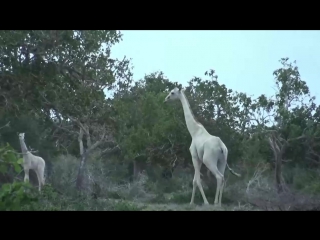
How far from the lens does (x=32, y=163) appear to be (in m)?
4.53

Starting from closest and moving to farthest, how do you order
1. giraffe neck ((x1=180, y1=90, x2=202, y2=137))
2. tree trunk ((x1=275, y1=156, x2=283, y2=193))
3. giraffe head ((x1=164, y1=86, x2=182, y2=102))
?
tree trunk ((x1=275, y1=156, x2=283, y2=193)), giraffe neck ((x1=180, y1=90, x2=202, y2=137)), giraffe head ((x1=164, y1=86, x2=182, y2=102))

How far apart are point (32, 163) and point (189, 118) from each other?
1.42 m

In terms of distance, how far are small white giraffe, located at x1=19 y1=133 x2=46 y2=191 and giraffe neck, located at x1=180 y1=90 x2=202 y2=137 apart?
51.9 inches

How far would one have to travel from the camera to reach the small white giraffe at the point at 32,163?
4477mm

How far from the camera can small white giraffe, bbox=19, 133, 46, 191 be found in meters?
4.48

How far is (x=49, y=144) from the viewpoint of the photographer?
15.7 ft

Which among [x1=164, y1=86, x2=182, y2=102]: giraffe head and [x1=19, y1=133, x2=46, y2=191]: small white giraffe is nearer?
[x1=19, y1=133, x2=46, y2=191]: small white giraffe

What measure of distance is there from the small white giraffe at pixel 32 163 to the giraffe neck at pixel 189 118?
1319 mm

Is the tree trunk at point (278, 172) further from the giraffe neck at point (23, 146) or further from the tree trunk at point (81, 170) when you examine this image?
the giraffe neck at point (23, 146)

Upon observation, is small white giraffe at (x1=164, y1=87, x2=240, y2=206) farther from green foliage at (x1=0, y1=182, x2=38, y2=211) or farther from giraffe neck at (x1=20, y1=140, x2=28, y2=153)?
green foliage at (x1=0, y1=182, x2=38, y2=211)

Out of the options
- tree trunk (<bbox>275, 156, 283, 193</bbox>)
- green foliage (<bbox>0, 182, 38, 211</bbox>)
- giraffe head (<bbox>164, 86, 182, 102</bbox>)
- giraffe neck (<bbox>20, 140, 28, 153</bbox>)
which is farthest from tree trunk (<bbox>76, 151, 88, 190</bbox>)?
green foliage (<bbox>0, 182, 38, 211</bbox>)
